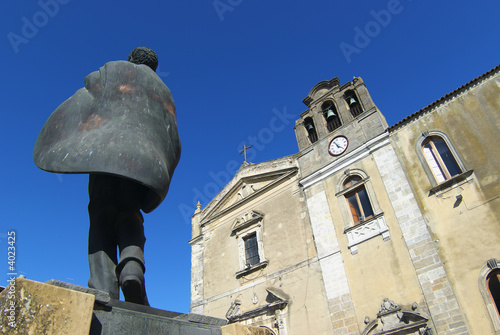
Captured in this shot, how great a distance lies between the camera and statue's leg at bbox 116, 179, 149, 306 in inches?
87.8

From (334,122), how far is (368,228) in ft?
16.9

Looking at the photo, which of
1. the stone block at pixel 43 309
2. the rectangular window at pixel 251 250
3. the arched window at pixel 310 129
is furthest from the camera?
the arched window at pixel 310 129

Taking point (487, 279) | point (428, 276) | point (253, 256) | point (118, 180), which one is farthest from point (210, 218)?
point (118, 180)

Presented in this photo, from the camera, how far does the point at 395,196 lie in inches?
404

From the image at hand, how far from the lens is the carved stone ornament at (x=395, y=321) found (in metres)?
8.32

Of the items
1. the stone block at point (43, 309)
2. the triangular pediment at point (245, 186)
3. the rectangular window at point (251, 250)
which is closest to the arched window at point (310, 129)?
the triangular pediment at point (245, 186)

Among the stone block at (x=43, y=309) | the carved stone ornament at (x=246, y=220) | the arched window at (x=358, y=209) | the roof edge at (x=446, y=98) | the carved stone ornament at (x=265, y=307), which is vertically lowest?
the stone block at (x=43, y=309)

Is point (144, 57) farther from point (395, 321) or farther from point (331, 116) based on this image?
point (331, 116)

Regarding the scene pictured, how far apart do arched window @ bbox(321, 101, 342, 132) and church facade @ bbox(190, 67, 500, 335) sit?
0.05 meters

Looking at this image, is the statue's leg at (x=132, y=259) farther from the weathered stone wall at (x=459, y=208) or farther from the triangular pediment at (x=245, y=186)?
the triangular pediment at (x=245, y=186)

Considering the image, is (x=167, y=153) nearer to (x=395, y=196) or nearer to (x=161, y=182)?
(x=161, y=182)

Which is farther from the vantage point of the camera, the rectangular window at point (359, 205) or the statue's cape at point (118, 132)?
the rectangular window at point (359, 205)

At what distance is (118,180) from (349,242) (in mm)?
9455

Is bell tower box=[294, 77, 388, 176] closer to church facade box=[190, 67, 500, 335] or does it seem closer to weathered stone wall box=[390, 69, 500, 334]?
church facade box=[190, 67, 500, 335]
